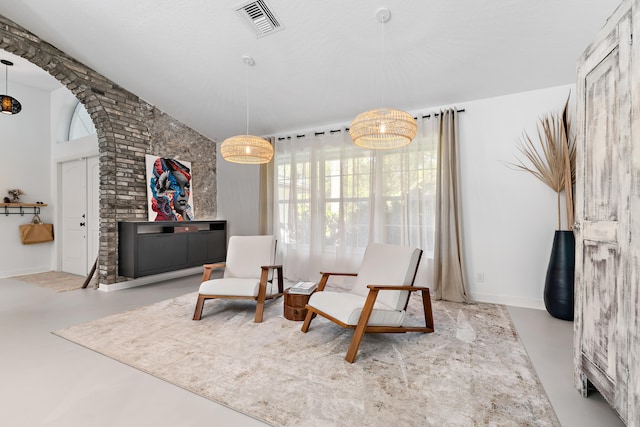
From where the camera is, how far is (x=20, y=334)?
2.63 meters

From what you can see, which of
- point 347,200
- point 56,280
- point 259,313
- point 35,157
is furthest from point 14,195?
point 347,200

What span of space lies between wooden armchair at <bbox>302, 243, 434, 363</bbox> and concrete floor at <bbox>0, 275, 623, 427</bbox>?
3.04 ft

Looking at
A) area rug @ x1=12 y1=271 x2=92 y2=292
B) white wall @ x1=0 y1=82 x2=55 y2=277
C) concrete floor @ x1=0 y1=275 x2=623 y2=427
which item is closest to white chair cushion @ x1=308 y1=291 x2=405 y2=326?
concrete floor @ x1=0 y1=275 x2=623 y2=427

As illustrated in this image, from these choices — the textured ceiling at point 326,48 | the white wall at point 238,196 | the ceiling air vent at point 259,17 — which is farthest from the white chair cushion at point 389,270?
the white wall at point 238,196

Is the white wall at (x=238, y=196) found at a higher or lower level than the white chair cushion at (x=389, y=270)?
higher

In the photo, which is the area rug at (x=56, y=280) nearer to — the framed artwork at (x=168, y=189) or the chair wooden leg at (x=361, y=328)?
the framed artwork at (x=168, y=189)

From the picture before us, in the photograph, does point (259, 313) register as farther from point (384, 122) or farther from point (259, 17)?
point (259, 17)

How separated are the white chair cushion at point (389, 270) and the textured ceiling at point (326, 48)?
2.00 m

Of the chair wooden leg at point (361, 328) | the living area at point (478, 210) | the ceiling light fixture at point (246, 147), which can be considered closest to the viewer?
the chair wooden leg at point (361, 328)

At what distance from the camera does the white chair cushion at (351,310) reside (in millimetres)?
2285

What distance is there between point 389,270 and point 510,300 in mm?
1868

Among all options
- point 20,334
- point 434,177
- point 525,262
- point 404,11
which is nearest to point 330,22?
point 404,11

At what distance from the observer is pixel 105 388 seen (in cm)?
183

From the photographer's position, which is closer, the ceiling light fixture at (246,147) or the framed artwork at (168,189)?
the ceiling light fixture at (246,147)
